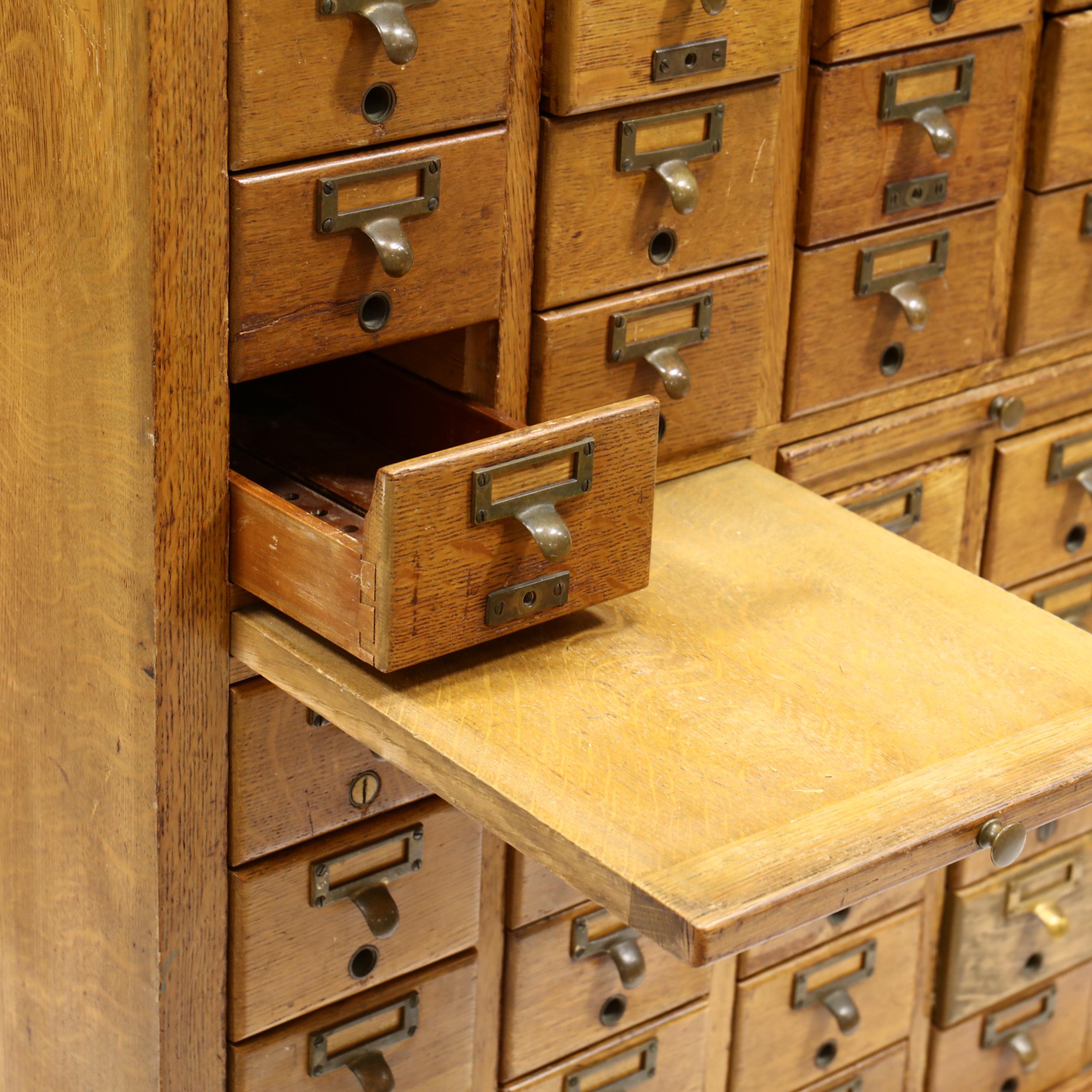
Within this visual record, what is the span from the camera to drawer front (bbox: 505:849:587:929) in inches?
81.0

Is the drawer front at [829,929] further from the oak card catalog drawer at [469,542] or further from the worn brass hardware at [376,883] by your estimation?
the oak card catalog drawer at [469,542]

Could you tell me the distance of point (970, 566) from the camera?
2396 mm

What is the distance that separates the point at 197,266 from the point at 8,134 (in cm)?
22

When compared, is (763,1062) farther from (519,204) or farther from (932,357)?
(519,204)

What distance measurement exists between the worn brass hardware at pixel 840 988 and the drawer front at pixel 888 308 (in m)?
0.67

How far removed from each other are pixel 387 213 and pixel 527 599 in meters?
0.32

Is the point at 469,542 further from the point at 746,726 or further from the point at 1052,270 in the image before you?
the point at 1052,270

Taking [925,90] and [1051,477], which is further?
[1051,477]

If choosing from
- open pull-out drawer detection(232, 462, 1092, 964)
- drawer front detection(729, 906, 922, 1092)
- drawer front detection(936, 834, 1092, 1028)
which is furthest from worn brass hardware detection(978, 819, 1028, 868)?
drawer front detection(936, 834, 1092, 1028)

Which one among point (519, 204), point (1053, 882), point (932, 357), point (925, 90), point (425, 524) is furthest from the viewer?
point (1053, 882)

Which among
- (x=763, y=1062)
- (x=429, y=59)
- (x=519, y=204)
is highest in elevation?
(x=429, y=59)

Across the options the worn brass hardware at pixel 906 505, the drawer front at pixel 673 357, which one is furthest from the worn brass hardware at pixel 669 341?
the worn brass hardware at pixel 906 505

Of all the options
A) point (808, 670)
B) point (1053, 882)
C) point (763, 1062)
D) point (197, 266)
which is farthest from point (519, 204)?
point (1053, 882)

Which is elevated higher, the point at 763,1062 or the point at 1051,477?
the point at 1051,477
